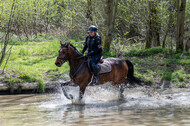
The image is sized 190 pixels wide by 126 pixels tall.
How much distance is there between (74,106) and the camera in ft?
27.0

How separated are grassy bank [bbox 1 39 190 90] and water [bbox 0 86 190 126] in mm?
2173

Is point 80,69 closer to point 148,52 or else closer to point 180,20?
point 148,52

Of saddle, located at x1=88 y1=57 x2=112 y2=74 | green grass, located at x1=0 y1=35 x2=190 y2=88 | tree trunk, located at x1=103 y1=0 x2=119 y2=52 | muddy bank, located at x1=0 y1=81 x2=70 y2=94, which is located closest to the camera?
saddle, located at x1=88 y1=57 x2=112 y2=74

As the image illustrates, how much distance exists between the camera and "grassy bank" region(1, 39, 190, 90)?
1216 centimetres

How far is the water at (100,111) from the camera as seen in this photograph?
19.1 ft

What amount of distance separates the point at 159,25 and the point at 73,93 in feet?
37.0

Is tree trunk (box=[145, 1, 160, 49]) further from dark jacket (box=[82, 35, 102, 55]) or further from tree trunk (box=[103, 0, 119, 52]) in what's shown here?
dark jacket (box=[82, 35, 102, 55])

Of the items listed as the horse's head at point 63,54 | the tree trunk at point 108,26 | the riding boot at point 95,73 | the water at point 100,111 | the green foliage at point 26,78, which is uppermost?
the tree trunk at point 108,26

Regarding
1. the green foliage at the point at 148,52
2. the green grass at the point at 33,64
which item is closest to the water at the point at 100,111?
the green grass at the point at 33,64

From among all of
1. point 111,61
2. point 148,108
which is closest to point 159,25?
point 111,61

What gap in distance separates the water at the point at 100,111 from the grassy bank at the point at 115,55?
2.17m

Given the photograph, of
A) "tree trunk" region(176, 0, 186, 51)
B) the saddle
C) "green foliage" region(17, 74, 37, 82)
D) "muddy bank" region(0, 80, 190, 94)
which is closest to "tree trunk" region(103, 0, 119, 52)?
"tree trunk" region(176, 0, 186, 51)

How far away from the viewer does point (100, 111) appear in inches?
285

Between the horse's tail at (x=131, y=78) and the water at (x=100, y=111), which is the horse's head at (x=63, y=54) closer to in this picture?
the water at (x=100, y=111)
